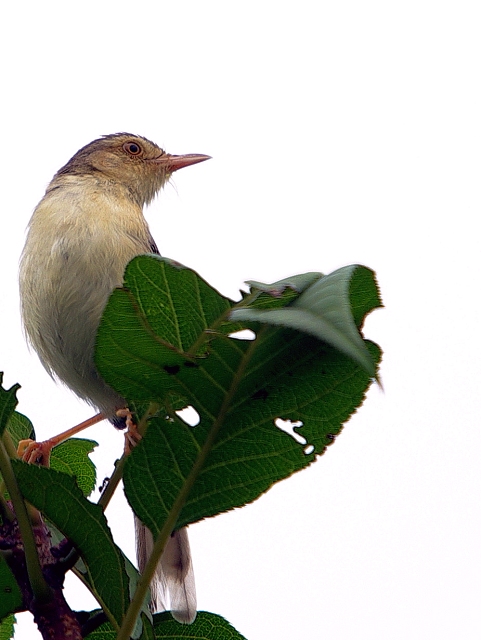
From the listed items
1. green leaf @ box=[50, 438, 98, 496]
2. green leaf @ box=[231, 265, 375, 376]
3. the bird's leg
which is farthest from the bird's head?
green leaf @ box=[231, 265, 375, 376]

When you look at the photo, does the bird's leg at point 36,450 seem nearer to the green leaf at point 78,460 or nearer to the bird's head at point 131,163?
the green leaf at point 78,460

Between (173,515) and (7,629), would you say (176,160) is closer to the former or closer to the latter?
(7,629)

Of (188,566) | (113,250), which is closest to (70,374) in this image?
(113,250)

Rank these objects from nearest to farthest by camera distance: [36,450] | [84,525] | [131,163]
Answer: [84,525] < [36,450] < [131,163]

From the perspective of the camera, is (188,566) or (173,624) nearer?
(173,624)

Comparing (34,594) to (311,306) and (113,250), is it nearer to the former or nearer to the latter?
(311,306)

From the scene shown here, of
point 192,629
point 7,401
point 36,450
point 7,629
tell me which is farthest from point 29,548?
point 36,450

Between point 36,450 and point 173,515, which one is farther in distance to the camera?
point 36,450
